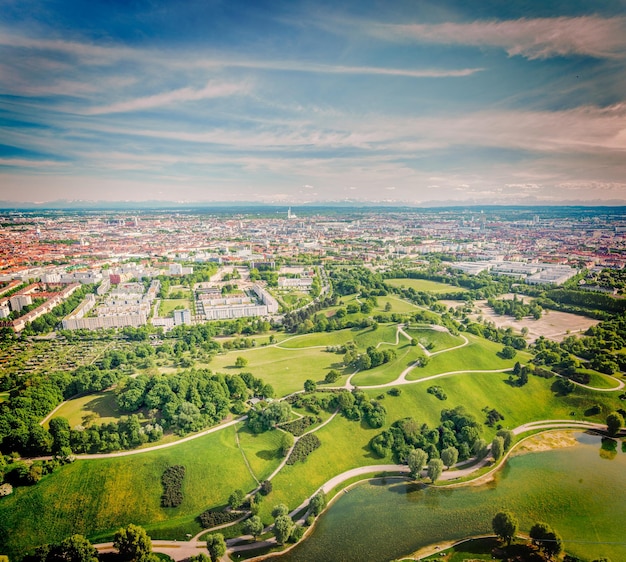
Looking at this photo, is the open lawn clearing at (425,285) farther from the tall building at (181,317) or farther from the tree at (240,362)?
the tree at (240,362)

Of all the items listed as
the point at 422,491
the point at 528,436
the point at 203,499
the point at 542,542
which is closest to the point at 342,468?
the point at 422,491

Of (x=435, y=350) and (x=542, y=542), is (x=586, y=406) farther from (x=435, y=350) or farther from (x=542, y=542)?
(x=542, y=542)

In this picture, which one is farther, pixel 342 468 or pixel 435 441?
pixel 435 441

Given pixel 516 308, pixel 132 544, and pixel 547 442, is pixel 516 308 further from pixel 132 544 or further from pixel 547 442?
pixel 132 544

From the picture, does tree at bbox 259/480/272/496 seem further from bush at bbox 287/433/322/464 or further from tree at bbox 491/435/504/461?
tree at bbox 491/435/504/461

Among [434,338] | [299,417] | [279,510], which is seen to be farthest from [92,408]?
[434,338]

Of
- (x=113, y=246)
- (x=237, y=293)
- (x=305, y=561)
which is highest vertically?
(x=113, y=246)

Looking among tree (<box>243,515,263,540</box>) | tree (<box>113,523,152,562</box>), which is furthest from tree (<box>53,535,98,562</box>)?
tree (<box>243,515,263,540</box>)
